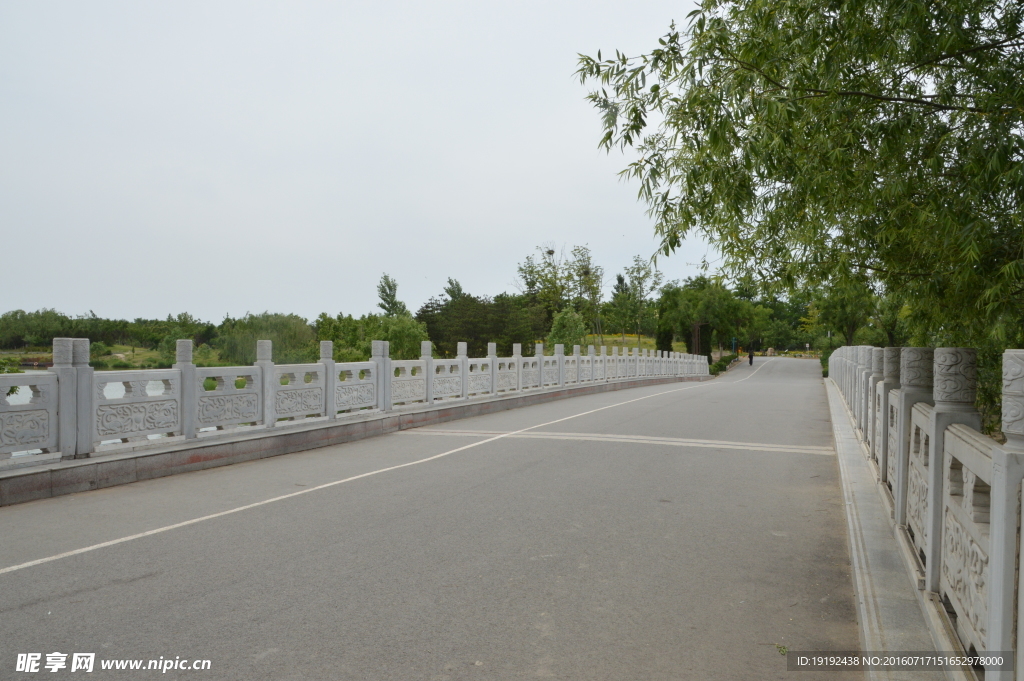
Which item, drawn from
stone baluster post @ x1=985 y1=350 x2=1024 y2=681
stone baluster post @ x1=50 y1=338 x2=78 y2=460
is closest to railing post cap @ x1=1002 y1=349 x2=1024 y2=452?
stone baluster post @ x1=985 y1=350 x2=1024 y2=681

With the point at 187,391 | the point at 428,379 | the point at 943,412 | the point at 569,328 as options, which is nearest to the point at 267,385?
the point at 187,391

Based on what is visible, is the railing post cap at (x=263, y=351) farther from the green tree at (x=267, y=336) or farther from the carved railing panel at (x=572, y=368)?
the green tree at (x=267, y=336)

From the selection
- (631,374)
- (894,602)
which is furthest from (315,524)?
(631,374)

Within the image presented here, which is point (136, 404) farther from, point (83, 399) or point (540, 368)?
point (540, 368)

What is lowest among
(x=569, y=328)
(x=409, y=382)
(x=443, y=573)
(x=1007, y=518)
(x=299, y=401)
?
(x=443, y=573)

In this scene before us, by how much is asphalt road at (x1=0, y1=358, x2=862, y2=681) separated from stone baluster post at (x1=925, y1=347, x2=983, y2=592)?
2.56 feet

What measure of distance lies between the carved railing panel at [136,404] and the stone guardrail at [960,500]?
29.0 feet

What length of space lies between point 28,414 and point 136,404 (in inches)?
55.1

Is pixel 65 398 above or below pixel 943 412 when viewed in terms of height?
below

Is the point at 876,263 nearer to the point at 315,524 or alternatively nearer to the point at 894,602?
the point at 894,602

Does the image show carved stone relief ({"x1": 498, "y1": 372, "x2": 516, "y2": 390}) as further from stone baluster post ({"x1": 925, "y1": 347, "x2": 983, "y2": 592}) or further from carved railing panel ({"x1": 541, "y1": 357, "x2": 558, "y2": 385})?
stone baluster post ({"x1": 925, "y1": 347, "x2": 983, "y2": 592})

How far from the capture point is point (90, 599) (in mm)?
4602

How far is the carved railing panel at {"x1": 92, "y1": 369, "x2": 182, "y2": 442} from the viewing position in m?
9.02

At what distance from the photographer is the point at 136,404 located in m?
9.47
